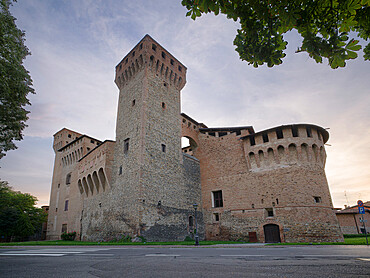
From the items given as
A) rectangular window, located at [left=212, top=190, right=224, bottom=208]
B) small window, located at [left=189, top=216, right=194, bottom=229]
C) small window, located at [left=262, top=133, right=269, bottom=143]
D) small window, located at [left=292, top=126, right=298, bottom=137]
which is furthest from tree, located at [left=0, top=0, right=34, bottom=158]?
small window, located at [left=292, top=126, right=298, bottom=137]

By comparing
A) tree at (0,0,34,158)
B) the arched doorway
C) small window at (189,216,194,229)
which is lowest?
the arched doorway

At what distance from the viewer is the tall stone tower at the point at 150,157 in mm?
18172

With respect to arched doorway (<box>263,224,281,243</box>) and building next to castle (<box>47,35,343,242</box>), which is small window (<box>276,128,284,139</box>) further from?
arched doorway (<box>263,224,281,243</box>)

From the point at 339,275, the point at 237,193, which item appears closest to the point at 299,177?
the point at 237,193

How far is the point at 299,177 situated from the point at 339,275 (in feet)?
58.9

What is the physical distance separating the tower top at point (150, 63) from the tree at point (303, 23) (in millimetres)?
19778

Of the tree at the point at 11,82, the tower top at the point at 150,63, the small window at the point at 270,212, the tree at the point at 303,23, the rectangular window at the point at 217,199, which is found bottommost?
the small window at the point at 270,212

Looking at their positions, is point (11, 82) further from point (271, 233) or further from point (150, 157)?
point (271, 233)

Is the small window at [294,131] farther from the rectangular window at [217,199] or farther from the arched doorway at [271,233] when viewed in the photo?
the rectangular window at [217,199]

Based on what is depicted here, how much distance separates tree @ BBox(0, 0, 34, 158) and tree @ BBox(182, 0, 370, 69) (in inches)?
310

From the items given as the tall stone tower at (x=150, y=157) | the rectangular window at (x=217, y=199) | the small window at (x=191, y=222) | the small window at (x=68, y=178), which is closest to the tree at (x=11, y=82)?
the tall stone tower at (x=150, y=157)

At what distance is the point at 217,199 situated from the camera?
78.2 ft

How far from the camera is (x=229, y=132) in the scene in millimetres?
26328

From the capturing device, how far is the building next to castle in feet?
60.9
